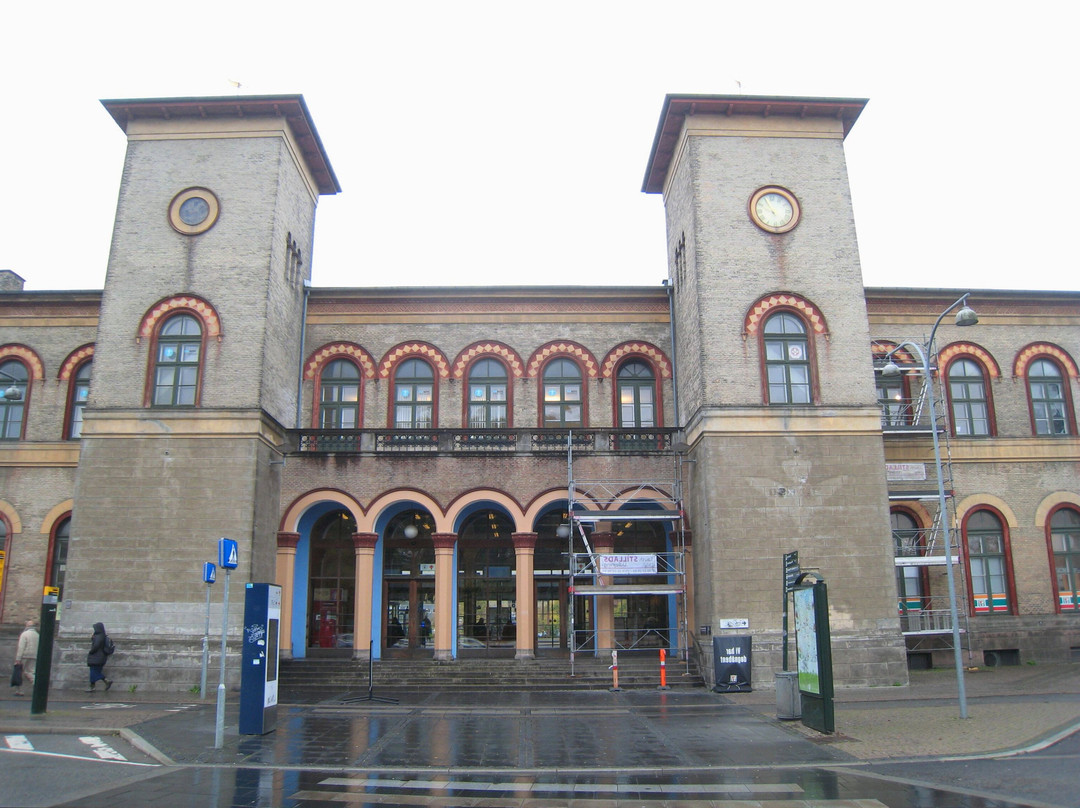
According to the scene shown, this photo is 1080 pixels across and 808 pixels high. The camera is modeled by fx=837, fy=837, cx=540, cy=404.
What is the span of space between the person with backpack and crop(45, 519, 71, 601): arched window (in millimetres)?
6098

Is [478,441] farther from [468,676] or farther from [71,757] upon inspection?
[71,757]

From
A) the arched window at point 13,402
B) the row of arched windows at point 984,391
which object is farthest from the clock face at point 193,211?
the row of arched windows at point 984,391

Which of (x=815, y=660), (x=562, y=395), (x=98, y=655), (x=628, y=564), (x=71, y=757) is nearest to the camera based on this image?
(x=71, y=757)

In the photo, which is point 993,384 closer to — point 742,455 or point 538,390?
point 742,455

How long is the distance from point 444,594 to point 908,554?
541 inches

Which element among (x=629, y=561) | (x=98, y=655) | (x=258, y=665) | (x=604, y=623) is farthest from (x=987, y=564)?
(x=98, y=655)

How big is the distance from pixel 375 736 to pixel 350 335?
48.1 ft

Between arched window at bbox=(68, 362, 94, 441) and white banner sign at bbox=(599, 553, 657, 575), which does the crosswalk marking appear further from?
arched window at bbox=(68, 362, 94, 441)

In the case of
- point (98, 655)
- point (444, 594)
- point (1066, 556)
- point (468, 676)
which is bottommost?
point (468, 676)

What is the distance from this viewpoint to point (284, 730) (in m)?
15.0

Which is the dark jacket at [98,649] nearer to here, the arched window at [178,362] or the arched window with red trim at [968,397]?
the arched window at [178,362]

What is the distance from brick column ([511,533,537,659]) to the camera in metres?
22.9

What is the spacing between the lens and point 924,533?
24.9m

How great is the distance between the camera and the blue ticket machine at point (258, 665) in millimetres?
14461
